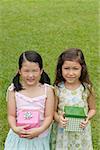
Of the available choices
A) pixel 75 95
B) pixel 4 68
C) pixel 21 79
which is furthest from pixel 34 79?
pixel 4 68

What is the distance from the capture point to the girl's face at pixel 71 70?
10.6 feet

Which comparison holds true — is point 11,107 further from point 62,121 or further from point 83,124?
point 83,124

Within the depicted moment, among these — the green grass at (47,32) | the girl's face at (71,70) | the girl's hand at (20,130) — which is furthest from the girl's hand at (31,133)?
the green grass at (47,32)

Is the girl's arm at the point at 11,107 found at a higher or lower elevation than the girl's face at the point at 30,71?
lower

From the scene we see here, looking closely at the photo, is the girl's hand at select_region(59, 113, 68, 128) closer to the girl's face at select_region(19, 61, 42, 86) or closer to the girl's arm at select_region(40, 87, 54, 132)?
the girl's arm at select_region(40, 87, 54, 132)

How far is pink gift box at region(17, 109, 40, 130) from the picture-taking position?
3137 mm

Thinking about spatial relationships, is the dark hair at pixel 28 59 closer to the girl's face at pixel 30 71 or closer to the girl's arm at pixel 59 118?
the girl's face at pixel 30 71

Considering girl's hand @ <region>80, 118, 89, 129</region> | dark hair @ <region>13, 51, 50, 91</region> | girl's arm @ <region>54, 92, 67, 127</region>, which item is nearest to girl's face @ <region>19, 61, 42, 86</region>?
dark hair @ <region>13, 51, 50, 91</region>

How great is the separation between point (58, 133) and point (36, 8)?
753 cm

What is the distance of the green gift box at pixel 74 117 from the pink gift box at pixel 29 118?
0.21 metres

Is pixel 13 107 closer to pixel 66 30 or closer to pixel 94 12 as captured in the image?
pixel 66 30

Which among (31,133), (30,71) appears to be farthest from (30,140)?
(30,71)

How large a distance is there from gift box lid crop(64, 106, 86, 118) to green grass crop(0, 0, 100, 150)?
63.2 inches

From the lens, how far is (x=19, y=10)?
10.4 m
